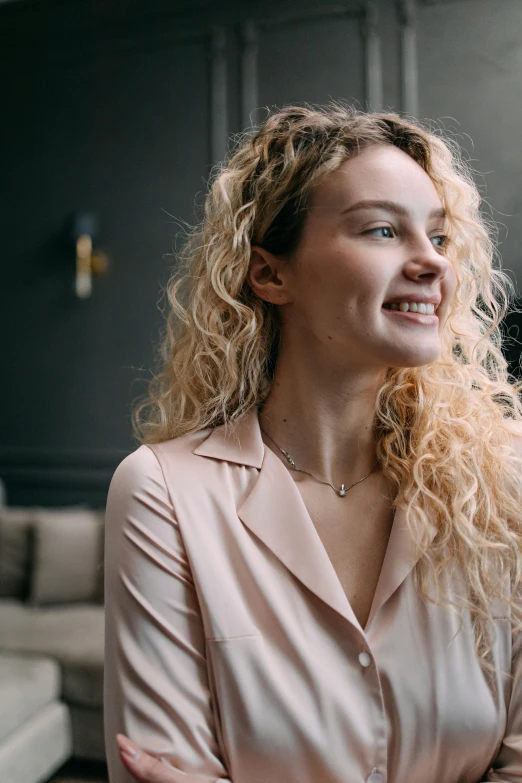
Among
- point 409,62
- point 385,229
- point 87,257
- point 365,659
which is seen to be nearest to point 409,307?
point 385,229

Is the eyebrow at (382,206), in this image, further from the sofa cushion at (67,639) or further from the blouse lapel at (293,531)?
the sofa cushion at (67,639)

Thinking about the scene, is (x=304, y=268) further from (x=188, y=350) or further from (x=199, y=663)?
(x=199, y=663)

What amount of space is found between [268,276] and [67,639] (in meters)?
2.05

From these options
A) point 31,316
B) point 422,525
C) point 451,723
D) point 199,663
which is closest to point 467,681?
point 451,723

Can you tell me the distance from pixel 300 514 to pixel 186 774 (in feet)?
1.12

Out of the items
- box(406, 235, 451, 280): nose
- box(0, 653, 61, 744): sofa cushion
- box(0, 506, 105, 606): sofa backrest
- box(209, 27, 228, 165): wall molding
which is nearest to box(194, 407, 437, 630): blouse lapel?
box(406, 235, 451, 280): nose

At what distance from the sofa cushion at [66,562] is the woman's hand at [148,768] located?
7.26ft

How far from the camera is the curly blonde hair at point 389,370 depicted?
3.19 ft

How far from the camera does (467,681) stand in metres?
0.88

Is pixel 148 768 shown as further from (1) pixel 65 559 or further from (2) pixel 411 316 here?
(1) pixel 65 559

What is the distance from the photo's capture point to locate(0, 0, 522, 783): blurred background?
312cm

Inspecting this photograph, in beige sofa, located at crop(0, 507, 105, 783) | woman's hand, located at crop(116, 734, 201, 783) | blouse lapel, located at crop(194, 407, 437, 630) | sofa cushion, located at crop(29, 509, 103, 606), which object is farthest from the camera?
sofa cushion, located at crop(29, 509, 103, 606)

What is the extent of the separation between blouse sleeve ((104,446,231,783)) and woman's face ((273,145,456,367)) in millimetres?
330

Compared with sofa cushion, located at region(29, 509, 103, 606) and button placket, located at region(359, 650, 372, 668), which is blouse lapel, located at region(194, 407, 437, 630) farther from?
sofa cushion, located at region(29, 509, 103, 606)
